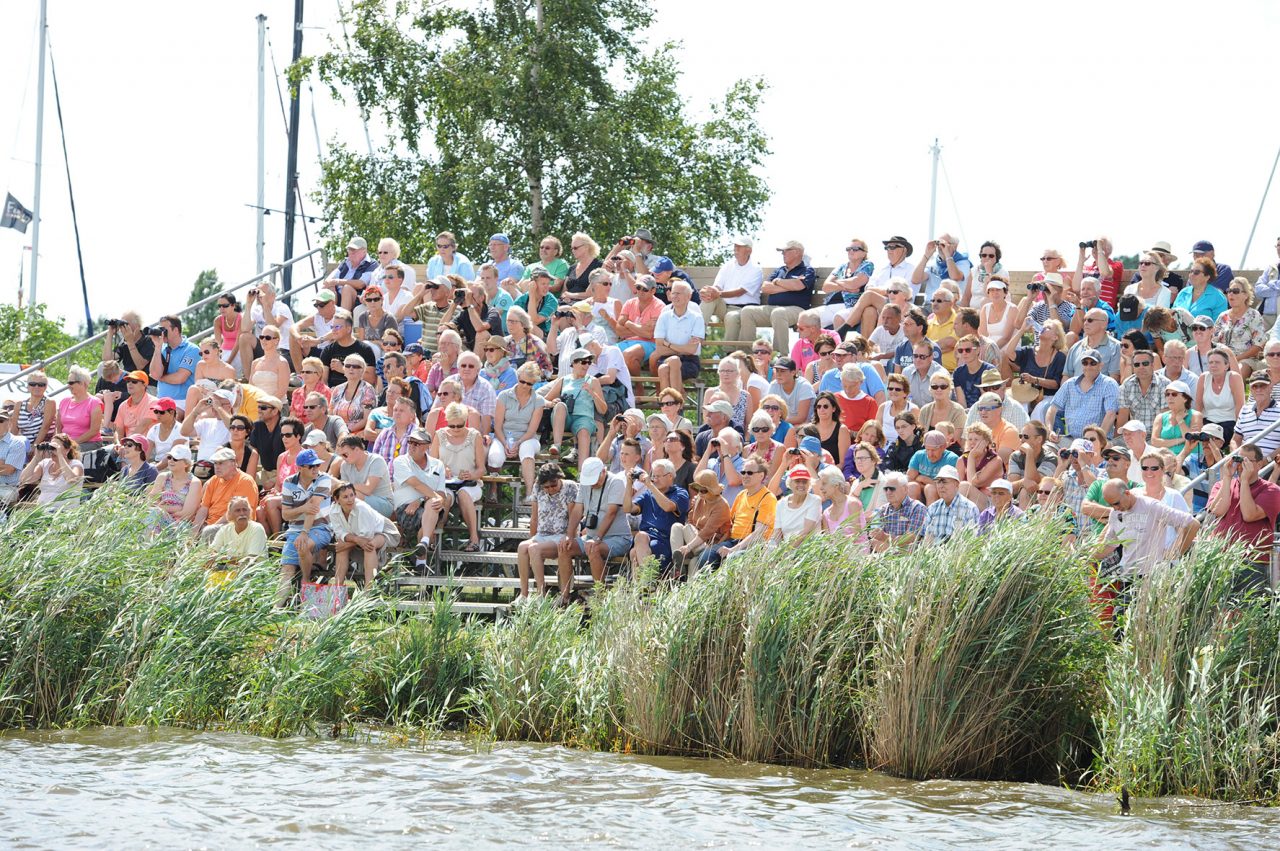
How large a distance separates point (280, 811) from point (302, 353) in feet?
30.5

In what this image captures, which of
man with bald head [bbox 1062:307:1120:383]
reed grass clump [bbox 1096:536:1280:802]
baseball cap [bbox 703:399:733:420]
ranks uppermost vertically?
man with bald head [bbox 1062:307:1120:383]

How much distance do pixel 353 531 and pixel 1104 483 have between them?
5.96m

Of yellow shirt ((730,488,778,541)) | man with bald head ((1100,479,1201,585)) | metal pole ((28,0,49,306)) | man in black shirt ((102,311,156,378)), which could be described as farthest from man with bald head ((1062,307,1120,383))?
metal pole ((28,0,49,306))

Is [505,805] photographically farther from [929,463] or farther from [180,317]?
[180,317]

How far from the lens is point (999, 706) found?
891cm

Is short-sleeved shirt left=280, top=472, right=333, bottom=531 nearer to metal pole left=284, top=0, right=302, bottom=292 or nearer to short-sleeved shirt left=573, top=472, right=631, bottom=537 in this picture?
short-sleeved shirt left=573, top=472, right=631, bottom=537

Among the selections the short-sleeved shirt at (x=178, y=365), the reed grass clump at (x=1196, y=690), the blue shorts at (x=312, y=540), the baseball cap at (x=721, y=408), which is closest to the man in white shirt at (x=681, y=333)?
the baseball cap at (x=721, y=408)

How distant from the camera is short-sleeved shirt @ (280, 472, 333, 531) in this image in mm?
12914

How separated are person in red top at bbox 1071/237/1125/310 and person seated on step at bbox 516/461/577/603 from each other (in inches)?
232

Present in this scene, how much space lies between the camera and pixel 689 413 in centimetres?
1800

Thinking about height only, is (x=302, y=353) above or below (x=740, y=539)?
above

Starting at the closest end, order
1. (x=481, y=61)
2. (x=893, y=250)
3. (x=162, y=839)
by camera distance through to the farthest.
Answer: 1. (x=162, y=839)
2. (x=893, y=250)
3. (x=481, y=61)

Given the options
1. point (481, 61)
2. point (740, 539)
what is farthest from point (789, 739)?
point (481, 61)

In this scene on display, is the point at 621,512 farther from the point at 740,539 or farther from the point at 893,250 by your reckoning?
the point at 893,250
